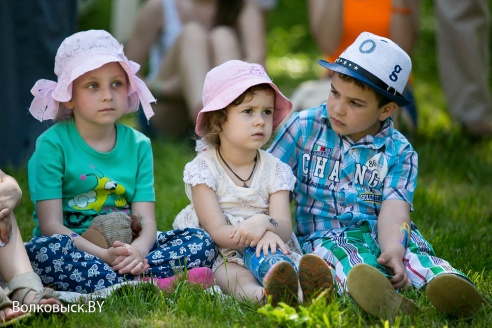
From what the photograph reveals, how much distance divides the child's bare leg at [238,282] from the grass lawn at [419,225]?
8 centimetres

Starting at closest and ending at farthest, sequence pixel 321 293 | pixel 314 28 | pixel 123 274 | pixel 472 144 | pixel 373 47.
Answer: pixel 321 293 < pixel 123 274 < pixel 373 47 < pixel 314 28 < pixel 472 144

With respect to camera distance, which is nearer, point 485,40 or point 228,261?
point 228,261

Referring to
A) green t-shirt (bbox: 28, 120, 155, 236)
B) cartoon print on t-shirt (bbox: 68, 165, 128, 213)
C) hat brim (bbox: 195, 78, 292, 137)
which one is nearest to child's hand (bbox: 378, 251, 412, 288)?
hat brim (bbox: 195, 78, 292, 137)

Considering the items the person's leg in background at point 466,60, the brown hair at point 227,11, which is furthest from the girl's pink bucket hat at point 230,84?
the person's leg in background at point 466,60

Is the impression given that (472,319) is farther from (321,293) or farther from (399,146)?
(399,146)

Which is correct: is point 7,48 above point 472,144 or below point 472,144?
above

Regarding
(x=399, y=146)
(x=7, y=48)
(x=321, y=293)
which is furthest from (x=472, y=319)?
(x=7, y=48)

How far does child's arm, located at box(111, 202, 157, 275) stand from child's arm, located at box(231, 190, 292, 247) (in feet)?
1.32

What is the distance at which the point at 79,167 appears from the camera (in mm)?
3514

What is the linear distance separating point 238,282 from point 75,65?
117 cm

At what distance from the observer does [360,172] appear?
3721mm

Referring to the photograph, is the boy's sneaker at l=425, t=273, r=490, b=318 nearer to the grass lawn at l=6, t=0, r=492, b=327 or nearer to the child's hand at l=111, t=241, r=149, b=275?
the grass lawn at l=6, t=0, r=492, b=327

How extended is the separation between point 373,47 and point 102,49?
1.21 meters

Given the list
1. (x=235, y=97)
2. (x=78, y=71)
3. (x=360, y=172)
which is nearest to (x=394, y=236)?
(x=360, y=172)
